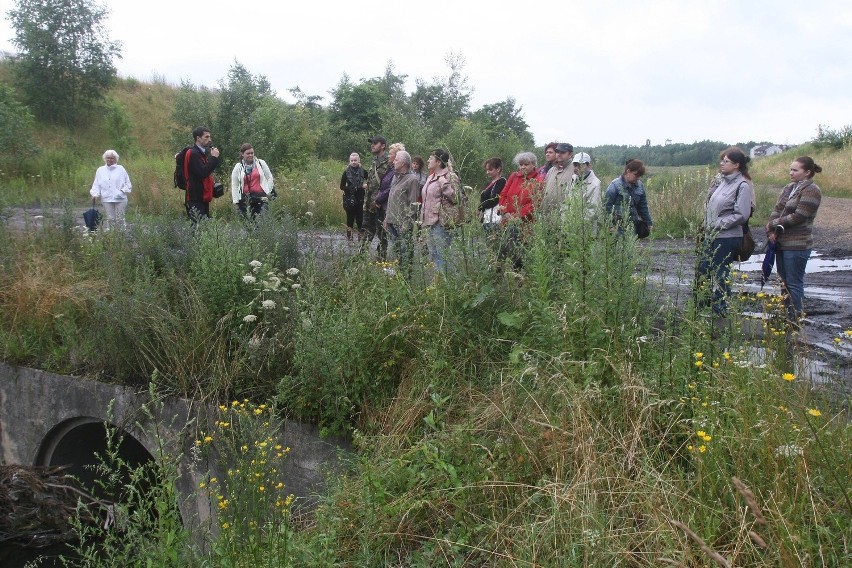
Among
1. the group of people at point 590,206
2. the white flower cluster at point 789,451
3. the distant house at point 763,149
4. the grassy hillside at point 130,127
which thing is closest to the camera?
the white flower cluster at point 789,451

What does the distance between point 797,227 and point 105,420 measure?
22.8 ft

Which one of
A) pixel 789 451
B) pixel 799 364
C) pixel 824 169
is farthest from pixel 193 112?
pixel 824 169

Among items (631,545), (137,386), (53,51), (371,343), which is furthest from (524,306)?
(53,51)

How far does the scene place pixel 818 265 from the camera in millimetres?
12219

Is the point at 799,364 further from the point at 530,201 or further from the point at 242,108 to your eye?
the point at 242,108

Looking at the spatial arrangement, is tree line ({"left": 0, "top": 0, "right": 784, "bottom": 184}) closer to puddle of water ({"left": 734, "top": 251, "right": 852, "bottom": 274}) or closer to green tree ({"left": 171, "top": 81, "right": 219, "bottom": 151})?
green tree ({"left": 171, "top": 81, "right": 219, "bottom": 151})

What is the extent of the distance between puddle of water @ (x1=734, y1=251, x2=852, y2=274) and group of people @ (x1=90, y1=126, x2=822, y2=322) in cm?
443

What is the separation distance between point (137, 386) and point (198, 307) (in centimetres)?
104

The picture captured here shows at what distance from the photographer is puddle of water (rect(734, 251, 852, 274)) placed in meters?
11.6

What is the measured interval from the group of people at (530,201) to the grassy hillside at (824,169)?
53.7ft

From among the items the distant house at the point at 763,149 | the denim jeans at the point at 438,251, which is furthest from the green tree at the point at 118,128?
the distant house at the point at 763,149

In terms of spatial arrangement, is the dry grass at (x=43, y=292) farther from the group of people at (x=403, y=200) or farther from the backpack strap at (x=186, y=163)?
the group of people at (x=403, y=200)

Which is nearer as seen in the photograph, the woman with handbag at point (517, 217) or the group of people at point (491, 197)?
the woman with handbag at point (517, 217)

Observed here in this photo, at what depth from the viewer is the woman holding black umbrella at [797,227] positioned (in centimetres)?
679
